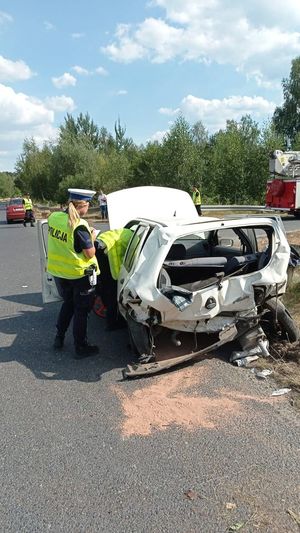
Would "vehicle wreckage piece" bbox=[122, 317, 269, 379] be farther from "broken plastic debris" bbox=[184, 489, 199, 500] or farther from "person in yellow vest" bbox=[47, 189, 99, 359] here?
"broken plastic debris" bbox=[184, 489, 199, 500]

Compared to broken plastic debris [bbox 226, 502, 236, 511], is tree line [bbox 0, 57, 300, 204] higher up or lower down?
higher up

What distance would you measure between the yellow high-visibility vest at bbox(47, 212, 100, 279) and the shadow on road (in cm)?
94

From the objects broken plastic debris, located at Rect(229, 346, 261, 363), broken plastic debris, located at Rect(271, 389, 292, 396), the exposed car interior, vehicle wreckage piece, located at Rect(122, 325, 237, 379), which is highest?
the exposed car interior

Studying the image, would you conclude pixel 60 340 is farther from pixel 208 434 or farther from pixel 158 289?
pixel 208 434

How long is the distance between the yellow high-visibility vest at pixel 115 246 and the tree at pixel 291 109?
46.7m

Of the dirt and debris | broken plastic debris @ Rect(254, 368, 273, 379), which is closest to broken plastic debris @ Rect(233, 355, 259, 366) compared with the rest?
broken plastic debris @ Rect(254, 368, 273, 379)

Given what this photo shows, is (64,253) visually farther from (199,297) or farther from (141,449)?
(141,449)

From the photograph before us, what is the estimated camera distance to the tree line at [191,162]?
35.2 m

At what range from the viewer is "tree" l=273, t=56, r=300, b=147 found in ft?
157

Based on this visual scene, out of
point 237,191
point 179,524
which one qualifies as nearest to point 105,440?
point 179,524

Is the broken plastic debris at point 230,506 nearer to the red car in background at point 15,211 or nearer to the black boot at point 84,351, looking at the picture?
the black boot at point 84,351

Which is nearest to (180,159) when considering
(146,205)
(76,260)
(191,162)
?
(191,162)

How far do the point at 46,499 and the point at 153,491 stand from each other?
638 mm

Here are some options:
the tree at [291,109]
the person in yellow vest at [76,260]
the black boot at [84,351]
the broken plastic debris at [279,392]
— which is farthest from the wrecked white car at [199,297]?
the tree at [291,109]
